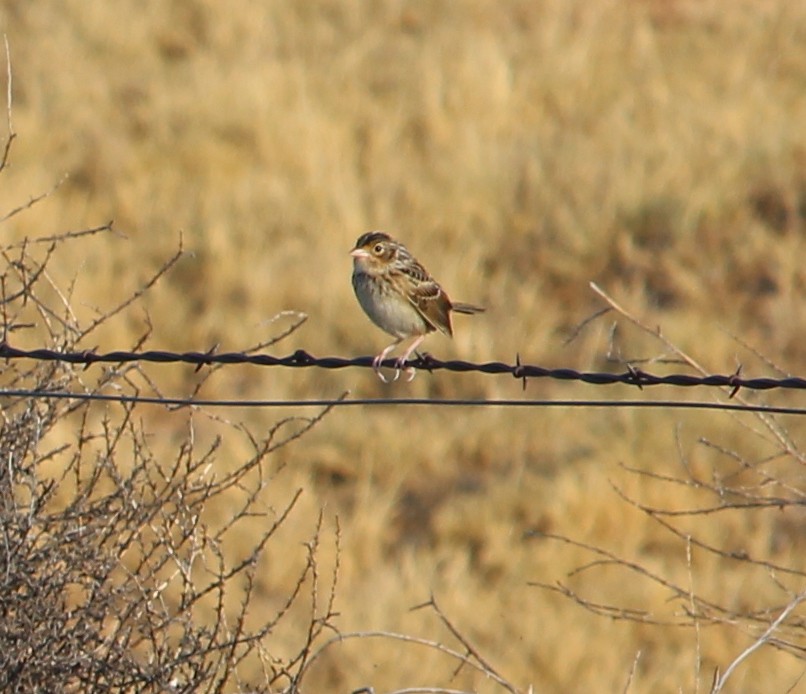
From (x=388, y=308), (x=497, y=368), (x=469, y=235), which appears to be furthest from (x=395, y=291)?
(x=469, y=235)

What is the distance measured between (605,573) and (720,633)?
87 centimetres

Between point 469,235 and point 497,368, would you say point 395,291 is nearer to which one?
point 497,368

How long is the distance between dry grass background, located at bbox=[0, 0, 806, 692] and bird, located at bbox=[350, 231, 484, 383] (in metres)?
0.98

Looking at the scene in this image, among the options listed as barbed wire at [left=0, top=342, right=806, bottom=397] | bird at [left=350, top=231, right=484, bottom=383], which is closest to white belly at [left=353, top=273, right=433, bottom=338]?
bird at [left=350, top=231, right=484, bottom=383]

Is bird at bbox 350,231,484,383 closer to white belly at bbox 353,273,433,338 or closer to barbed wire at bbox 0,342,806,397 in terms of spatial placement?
white belly at bbox 353,273,433,338

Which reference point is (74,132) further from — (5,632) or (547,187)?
(5,632)

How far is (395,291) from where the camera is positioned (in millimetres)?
6742

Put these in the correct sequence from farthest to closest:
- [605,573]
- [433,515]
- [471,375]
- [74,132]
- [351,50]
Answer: [351,50] < [74,132] < [471,375] < [433,515] < [605,573]

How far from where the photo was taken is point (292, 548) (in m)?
9.91

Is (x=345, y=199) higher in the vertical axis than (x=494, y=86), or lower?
lower

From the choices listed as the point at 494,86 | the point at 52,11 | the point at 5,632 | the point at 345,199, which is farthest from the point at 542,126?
the point at 5,632

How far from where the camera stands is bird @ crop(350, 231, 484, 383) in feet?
22.1

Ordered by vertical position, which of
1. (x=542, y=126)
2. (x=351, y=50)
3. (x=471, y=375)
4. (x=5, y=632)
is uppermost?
(x=351, y=50)

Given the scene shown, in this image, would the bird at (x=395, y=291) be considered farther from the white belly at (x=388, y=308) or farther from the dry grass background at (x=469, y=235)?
the dry grass background at (x=469, y=235)
